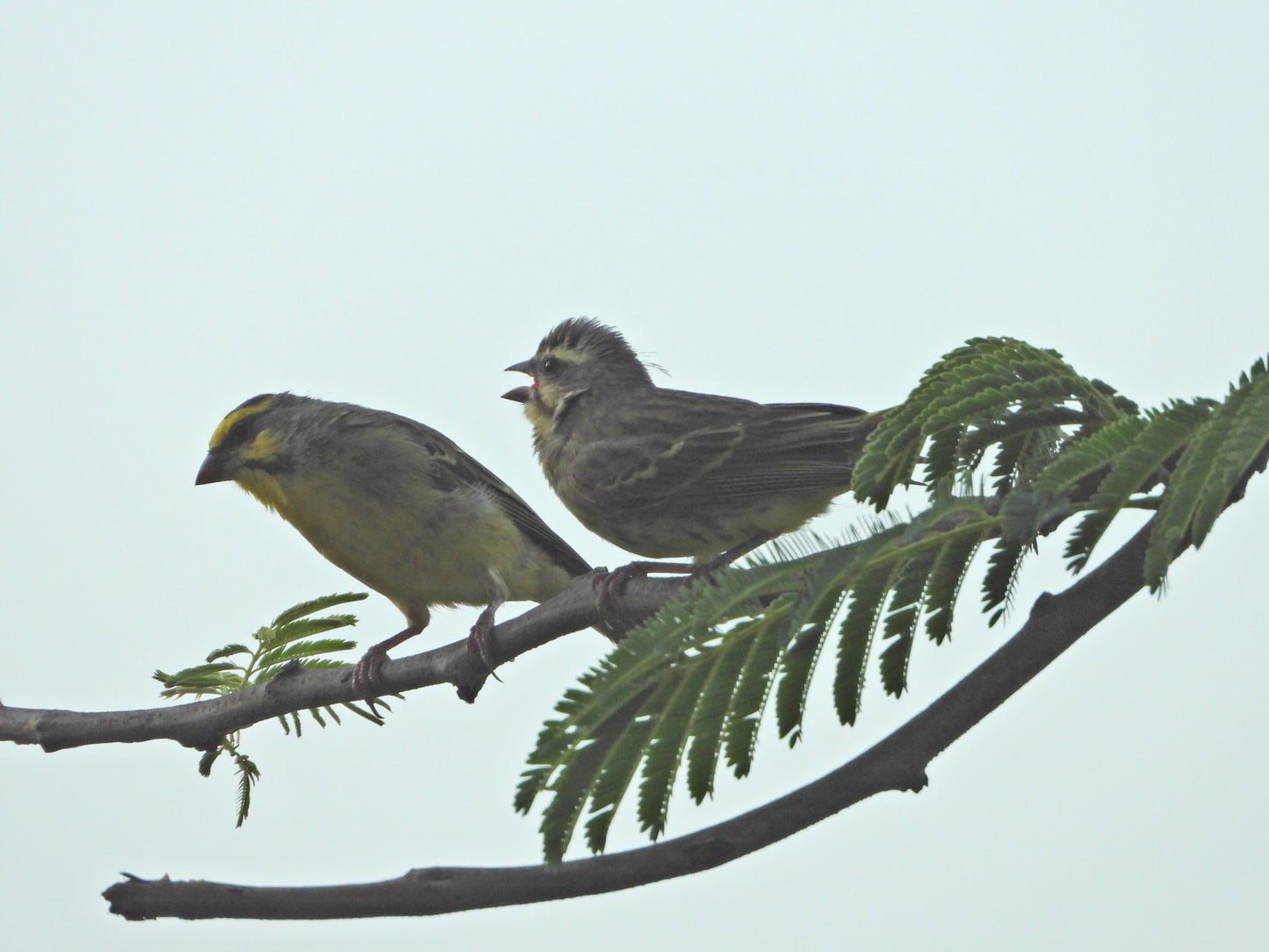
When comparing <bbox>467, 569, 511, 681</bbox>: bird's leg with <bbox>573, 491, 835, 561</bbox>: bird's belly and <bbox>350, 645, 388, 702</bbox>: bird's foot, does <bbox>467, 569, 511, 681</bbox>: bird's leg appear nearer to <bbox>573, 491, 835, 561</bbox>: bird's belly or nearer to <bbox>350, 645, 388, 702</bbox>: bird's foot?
<bbox>350, 645, 388, 702</bbox>: bird's foot

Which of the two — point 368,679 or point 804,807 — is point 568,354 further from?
point 804,807

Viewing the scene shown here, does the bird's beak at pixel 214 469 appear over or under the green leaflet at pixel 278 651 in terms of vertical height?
over

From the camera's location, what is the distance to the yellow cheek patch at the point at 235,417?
20.9 feet

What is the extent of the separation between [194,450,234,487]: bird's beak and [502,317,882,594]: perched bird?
1.49 m

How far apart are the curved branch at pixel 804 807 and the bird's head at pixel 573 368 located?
406cm

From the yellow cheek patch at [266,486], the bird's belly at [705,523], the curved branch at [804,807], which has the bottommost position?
the curved branch at [804,807]

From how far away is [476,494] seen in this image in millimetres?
6578

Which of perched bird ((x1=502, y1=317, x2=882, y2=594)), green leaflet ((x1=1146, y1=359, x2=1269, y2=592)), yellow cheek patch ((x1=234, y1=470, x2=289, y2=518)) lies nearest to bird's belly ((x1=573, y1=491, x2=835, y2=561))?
perched bird ((x1=502, y1=317, x2=882, y2=594))

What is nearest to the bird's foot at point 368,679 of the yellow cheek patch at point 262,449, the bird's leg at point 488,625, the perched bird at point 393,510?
the bird's leg at point 488,625

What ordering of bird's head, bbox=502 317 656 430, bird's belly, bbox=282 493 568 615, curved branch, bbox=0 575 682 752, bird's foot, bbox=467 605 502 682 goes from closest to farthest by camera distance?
bird's foot, bbox=467 605 502 682 → curved branch, bbox=0 575 682 752 → bird's belly, bbox=282 493 568 615 → bird's head, bbox=502 317 656 430

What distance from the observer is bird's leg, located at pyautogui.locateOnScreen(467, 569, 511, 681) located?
3.79 metres

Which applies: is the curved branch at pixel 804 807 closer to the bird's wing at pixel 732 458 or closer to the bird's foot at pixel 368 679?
the bird's foot at pixel 368 679

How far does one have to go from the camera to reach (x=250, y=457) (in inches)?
250

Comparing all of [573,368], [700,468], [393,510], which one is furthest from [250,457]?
[700,468]
